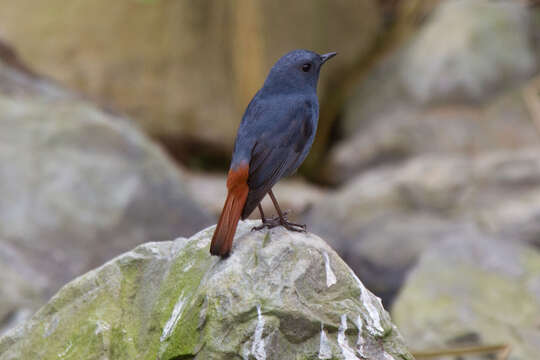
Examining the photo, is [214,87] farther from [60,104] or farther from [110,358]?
[110,358]

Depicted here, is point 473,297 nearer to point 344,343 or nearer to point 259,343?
point 344,343

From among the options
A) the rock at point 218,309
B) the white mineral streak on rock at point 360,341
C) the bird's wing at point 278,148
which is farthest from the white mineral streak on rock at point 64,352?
the white mineral streak on rock at point 360,341

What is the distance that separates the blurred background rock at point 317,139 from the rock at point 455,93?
27mm

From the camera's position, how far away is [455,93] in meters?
9.57

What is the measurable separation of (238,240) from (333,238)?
14.4ft

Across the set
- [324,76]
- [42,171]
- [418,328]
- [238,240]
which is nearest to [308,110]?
[238,240]

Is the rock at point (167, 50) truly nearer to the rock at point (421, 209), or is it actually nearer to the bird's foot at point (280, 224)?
the rock at point (421, 209)

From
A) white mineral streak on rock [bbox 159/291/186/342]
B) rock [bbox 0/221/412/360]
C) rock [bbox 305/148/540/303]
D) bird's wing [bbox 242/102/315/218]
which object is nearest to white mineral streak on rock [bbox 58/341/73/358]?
rock [bbox 0/221/412/360]

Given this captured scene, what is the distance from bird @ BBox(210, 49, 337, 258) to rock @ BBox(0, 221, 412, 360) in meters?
0.14

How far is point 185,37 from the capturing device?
951 cm

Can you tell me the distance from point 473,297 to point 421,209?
2.25 m

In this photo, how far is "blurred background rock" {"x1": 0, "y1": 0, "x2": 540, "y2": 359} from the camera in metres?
5.84

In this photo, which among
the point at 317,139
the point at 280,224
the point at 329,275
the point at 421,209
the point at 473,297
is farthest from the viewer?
the point at 317,139

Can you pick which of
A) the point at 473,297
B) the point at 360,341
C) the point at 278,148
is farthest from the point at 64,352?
the point at 473,297
